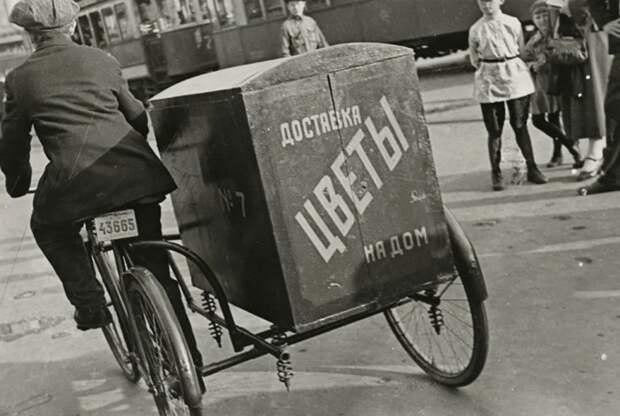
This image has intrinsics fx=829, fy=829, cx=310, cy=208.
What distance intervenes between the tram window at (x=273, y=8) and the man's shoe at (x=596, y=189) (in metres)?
12.3

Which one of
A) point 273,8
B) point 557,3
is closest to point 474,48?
point 557,3

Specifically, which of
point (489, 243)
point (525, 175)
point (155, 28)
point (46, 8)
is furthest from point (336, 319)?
point (155, 28)

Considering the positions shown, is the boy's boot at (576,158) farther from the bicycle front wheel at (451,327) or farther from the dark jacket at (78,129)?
the dark jacket at (78,129)

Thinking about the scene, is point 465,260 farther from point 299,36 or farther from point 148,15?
point 148,15

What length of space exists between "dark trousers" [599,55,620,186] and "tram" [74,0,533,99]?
9.73m

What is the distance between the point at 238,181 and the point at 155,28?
19781 mm

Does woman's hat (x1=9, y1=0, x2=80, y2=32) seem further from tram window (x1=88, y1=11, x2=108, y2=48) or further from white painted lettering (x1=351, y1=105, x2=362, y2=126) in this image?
tram window (x1=88, y1=11, x2=108, y2=48)

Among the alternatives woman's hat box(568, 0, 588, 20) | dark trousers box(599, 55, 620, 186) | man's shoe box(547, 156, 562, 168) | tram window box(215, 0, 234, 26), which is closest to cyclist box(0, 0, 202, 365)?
dark trousers box(599, 55, 620, 186)

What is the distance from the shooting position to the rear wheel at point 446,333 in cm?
349

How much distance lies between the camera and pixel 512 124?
6.98m

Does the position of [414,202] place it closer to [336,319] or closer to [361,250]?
[361,250]

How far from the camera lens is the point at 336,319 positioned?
3.17 metres

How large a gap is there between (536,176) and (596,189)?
131 cm

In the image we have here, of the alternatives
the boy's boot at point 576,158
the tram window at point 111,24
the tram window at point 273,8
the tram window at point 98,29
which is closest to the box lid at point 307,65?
the boy's boot at point 576,158
